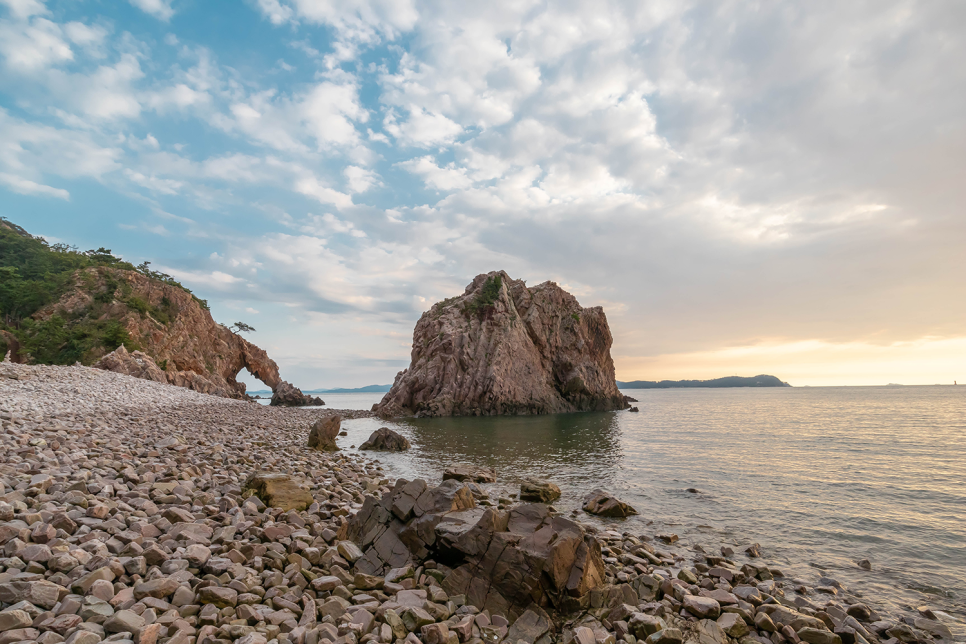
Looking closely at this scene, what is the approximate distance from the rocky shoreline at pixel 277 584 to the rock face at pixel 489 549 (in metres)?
0.16

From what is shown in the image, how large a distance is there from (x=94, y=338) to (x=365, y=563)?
55404 mm

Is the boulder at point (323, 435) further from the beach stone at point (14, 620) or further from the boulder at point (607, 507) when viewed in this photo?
the beach stone at point (14, 620)

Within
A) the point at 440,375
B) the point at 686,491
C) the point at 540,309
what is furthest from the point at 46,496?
the point at 540,309

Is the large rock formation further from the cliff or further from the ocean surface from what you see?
the ocean surface

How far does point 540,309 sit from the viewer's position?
75562 millimetres

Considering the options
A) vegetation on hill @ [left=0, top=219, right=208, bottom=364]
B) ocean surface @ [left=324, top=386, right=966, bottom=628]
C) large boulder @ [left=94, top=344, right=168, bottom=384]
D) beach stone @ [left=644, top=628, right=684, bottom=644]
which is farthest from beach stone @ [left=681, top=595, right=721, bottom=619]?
vegetation on hill @ [left=0, top=219, right=208, bottom=364]

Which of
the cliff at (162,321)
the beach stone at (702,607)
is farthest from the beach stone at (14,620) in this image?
the cliff at (162,321)

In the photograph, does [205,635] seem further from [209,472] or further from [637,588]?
[209,472]

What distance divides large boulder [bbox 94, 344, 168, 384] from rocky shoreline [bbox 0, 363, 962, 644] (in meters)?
38.0

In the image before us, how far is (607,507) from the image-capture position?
1284 centimetres

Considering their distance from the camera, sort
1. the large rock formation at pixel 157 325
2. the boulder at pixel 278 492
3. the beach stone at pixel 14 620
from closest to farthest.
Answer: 1. the beach stone at pixel 14 620
2. the boulder at pixel 278 492
3. the large rock formation at pixel 157 325

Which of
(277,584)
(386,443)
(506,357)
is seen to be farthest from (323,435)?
(506,357)

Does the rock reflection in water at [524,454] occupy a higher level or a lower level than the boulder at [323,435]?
lower

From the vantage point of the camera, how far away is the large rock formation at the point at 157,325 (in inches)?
1898
